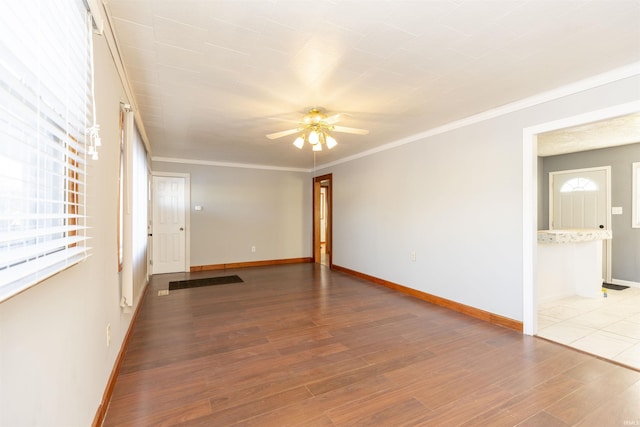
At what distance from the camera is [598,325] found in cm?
311

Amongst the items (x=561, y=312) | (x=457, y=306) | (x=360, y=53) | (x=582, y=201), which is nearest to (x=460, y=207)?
(x=457, y=306)

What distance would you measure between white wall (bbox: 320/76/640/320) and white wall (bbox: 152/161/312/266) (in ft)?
7.02

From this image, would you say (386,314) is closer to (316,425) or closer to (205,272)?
(316,425)

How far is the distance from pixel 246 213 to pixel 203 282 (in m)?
1.97

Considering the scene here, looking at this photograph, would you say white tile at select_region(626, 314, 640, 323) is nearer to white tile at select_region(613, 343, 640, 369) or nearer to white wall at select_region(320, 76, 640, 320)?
white tile at select_region(613, 343, 640, 369)

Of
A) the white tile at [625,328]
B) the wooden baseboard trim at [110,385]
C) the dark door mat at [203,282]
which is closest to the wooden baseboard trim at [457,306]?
the white tile at [625,328]

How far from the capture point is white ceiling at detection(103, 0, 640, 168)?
1.68 metres

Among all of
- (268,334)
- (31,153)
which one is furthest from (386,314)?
(31,153)

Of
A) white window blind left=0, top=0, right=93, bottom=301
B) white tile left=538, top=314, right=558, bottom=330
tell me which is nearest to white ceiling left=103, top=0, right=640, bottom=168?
white window blind left=0, top=0, right=93, bottom=301

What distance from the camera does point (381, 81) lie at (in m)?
2.54

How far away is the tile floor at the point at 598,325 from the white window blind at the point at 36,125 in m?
3.75

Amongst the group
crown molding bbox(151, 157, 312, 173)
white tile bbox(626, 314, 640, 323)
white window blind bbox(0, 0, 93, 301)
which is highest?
crown molding bbox(151, 157, 312, 173)

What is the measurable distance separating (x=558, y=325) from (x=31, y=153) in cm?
434

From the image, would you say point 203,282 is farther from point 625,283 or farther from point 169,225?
point 625,283
